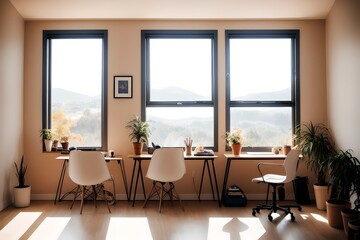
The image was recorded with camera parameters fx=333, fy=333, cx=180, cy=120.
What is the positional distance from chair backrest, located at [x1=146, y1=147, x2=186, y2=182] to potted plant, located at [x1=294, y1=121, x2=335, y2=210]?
2.04 m

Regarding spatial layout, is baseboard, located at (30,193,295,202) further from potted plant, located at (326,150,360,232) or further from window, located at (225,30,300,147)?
potted plant, located at (326,150,360,232)

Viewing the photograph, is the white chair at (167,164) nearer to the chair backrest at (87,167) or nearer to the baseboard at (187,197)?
the chair backrest at (87,167)

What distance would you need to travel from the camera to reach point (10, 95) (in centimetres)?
524

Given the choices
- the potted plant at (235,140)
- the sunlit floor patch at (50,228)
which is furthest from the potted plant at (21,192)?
the potted plant at (235,140)

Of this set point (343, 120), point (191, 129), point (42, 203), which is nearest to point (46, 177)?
point (42, 203)

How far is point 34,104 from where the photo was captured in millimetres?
5746

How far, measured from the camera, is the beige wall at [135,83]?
573 cm

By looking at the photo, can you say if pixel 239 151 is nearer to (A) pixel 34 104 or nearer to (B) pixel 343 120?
(B) pixel 343 120

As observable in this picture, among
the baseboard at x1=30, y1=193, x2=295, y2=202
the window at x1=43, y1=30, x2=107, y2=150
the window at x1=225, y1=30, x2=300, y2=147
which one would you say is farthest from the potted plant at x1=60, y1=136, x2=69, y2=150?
the window at x1=225, y1=30, x2=300, y2=147

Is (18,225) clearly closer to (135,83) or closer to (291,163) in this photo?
(135,83)

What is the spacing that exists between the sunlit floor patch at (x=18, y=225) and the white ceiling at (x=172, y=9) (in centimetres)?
322

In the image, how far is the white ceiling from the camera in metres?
5.32

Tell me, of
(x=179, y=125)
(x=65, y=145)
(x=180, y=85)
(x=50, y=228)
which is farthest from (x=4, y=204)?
(x=180, y=85)

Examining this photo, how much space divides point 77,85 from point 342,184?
14.6 ft
